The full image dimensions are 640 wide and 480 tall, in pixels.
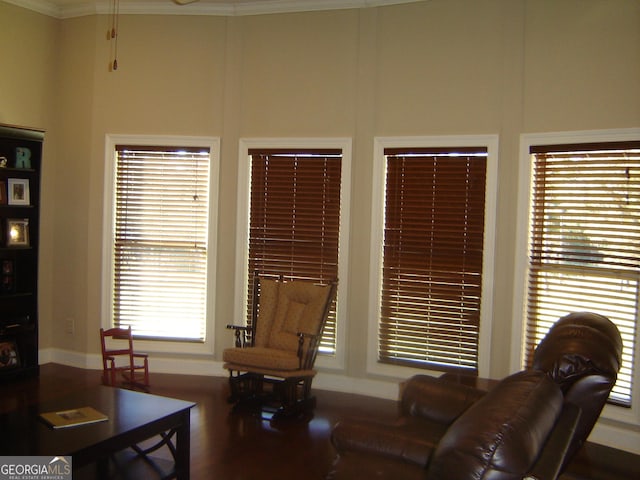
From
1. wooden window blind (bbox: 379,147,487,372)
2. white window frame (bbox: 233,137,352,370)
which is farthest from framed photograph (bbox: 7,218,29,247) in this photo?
wooden window blind (bbox: 379,147,487,372)

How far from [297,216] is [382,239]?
32.8 inches

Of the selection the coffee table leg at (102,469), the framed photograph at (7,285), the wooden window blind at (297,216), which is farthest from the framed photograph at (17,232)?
the coffee table leg at (102,469)

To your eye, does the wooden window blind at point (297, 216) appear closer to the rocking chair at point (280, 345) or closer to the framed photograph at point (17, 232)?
the rocking chair at point (280, 345)

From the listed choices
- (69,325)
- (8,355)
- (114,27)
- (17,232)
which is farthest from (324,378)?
(114,27)

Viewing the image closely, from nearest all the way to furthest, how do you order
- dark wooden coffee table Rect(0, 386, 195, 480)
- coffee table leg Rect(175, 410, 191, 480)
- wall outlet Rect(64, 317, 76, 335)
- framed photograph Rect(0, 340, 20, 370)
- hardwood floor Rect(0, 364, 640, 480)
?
dark wooden coffee table Rect(0, 386, 195, 480) < coffee table leg Rect(175, 410, 191, 480) < hardwood floor Rect(0, 364, 640, 480) < framed photograph Rect(0, 340, 20, 370) < wall outlet Rect(64, 317, 76, 335)

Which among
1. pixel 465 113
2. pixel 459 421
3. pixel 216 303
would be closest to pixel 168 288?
pixel 216 303

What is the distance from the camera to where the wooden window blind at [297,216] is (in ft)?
17.8

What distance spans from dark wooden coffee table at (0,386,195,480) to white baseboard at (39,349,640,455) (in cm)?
202

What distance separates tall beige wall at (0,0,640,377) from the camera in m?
4.45

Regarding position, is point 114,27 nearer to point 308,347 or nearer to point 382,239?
point 382,239

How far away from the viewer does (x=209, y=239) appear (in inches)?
225

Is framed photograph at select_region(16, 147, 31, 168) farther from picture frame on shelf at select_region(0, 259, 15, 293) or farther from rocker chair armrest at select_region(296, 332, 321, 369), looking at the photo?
rocker chair armrest at select_region(296, 332, 321, 369)

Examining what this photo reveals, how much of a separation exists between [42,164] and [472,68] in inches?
165

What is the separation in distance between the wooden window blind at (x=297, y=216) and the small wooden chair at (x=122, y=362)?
112 centimetres
